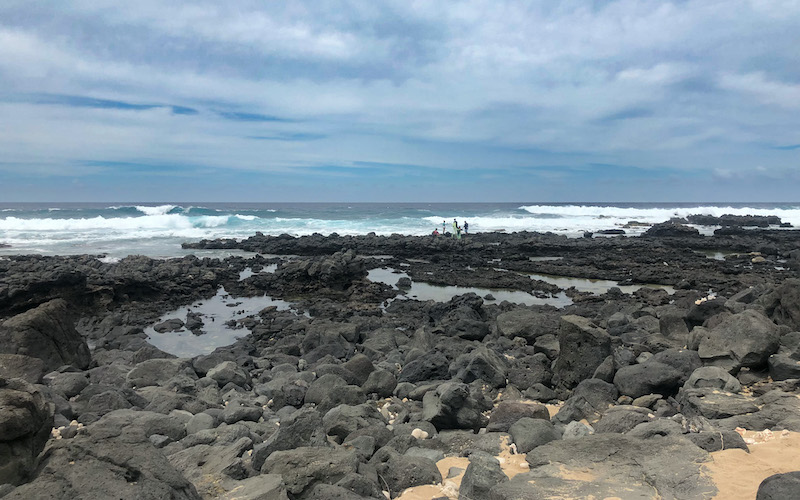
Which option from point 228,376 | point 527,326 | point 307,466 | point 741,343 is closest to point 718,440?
point 741,343

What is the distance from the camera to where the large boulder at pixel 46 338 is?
26.8ft

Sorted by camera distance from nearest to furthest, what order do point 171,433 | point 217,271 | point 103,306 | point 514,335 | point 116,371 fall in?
point 171,433, point 116,371, point 514,335, point 103,306, point 217,271

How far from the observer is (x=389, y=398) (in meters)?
7.21

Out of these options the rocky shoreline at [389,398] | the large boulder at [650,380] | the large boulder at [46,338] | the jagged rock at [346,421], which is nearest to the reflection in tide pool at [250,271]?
the rocky shoreline at [389,398]

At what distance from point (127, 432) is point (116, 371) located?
5666mm

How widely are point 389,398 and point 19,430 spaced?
477 centimetres

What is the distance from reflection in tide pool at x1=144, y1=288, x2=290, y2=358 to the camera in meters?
12.1

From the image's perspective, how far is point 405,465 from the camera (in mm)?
4250

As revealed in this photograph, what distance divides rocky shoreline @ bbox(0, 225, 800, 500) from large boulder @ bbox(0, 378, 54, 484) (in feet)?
Answer: 0.05

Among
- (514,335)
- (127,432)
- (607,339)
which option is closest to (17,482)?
(127,432)

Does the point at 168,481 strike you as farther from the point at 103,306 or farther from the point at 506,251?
the point at 506,251

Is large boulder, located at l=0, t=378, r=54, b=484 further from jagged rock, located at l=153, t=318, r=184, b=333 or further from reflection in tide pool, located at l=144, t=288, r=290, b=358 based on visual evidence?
jagged rock, located at l=153, t=318, r=184, b=333

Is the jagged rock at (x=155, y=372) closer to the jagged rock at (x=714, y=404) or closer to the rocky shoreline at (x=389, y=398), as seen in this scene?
the rocky shoreline at (x=389, y=398)

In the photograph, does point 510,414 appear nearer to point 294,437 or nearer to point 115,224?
point 294,437
